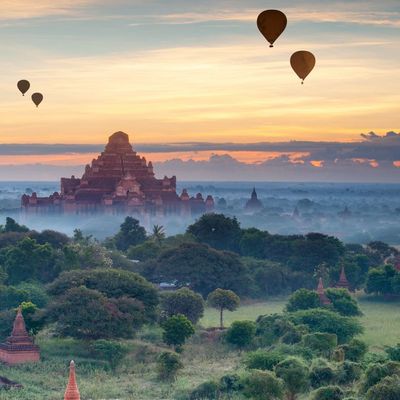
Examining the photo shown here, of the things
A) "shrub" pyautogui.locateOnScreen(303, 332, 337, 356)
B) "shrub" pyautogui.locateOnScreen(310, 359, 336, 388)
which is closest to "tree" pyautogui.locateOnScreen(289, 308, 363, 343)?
"shrub" pyautogui.locateOnScreen(303, 332, 337, 356)

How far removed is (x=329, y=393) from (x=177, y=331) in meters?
15.2

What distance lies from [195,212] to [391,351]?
413 ft

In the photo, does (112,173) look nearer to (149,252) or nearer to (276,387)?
(149,252)

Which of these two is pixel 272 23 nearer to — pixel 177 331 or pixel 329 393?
pixel 177 331

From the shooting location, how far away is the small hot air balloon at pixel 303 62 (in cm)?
6519

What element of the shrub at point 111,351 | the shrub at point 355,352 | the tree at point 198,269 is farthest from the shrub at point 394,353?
the tree at point 198,269

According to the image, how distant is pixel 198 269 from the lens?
7869 centimetres

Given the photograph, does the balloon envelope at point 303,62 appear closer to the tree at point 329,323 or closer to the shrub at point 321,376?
the tree at point 329,323

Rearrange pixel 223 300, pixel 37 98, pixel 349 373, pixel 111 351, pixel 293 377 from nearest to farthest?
pixel 293 377, pixel 349 373, pixel 111 351, pixel 223 300, pixel 37 98

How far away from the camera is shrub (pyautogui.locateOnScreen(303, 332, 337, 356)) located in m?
56.4

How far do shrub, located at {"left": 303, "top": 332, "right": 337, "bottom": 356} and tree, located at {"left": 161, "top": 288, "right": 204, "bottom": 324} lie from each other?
9.41 meters

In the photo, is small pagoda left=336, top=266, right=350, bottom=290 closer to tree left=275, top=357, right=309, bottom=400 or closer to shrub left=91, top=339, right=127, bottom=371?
shrub left=91, top=339, right=127, bottom=371

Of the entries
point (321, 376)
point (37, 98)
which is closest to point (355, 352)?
point (321, 376)

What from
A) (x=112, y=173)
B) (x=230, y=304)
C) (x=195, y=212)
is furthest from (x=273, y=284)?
(x=195, y=212)
